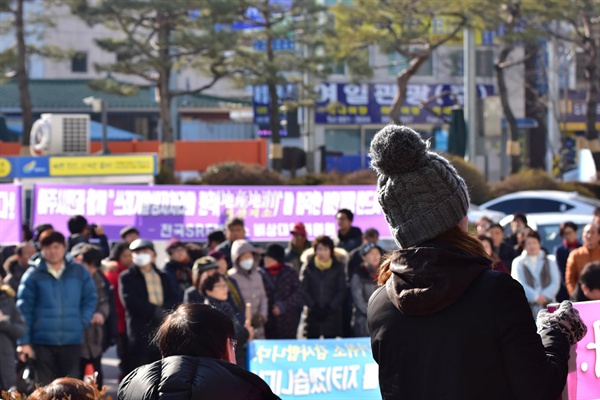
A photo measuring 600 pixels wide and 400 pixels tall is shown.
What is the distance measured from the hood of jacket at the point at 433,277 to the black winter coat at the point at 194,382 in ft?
1.83

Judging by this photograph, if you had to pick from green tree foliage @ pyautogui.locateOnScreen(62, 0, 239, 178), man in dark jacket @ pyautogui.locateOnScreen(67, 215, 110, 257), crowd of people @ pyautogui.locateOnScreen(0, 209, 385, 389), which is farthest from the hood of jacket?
green tree foliage @ pyautogui.locateOnScreen(62, 0, 239, 178)

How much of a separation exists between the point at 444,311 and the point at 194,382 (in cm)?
78

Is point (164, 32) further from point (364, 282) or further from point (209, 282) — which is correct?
point (209, 282)

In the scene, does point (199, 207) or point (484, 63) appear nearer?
point (199, 207)

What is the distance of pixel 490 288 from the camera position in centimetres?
310

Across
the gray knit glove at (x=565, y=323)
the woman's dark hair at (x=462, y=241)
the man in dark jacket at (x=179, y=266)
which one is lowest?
the man in dark jacket at (x=179, y=266)

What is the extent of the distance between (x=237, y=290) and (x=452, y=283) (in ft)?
22.3

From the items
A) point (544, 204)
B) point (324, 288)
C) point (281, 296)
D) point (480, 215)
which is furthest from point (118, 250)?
point (544, 204)

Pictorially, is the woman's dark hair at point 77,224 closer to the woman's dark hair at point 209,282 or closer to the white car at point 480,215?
the woman's dark hair at point 209,282

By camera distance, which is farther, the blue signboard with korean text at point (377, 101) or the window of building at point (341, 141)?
the window of building at point (341, 141)

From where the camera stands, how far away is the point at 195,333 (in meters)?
3.57

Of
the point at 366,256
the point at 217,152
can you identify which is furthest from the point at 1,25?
the point at 366,256

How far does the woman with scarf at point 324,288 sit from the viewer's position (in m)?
11.6

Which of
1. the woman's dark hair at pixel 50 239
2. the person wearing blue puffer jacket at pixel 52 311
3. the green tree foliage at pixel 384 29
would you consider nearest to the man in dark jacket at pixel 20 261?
the person wearing blue puffer jacket at pixel 52 311
